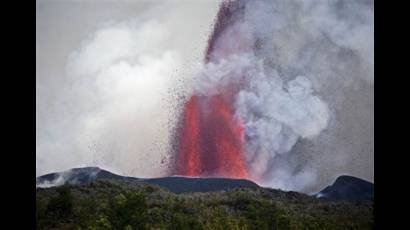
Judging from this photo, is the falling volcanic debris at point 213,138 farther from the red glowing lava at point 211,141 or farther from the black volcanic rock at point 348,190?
the black volcanic rock at point 348,190

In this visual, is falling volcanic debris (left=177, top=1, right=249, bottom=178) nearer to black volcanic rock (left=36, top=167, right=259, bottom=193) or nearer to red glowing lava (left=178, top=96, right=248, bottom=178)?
red glowing lava (left=178, top=96, right=248, bottom=178)

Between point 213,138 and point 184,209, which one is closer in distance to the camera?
point 184,209

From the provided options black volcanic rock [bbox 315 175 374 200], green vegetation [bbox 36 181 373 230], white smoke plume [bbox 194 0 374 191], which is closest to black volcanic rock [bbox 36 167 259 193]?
green vegetation [bbox 36 181 373 230]

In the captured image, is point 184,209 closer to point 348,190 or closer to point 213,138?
point 213,138

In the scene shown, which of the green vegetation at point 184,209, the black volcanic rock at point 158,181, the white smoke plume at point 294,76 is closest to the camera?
the green vegetation at point 184,209

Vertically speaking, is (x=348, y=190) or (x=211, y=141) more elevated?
(x=211, y=141)

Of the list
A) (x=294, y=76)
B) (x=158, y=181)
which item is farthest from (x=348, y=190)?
(x=158, y=181)

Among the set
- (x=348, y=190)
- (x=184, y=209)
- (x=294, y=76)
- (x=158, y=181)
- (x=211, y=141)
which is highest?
(x=294, y=76)

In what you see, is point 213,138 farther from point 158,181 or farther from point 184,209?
point 184,209

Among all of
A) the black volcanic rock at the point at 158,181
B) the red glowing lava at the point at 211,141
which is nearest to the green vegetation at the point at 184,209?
the black volcanic rock at the point at 158,181
